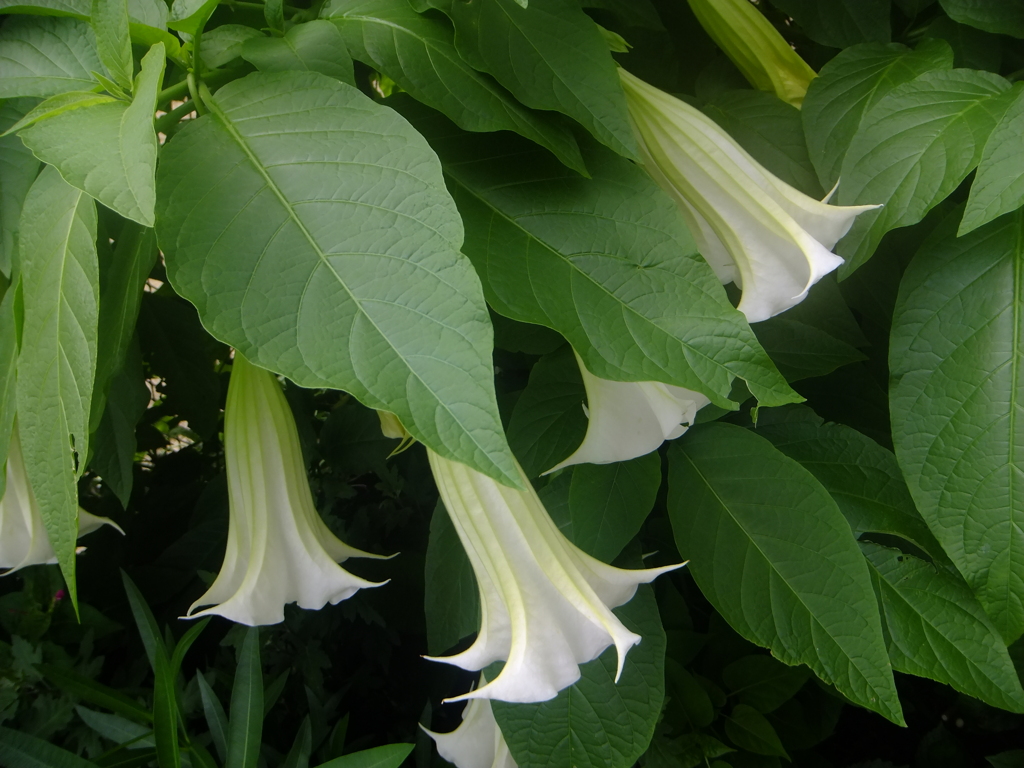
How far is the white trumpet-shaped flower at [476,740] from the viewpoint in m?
0.55

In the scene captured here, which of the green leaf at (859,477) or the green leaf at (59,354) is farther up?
the green leaf at (59,354)

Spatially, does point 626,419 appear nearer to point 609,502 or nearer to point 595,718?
point 609,502

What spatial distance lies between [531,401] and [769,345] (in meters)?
0.18

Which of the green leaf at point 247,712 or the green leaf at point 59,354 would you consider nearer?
the green leaf at point 59,354

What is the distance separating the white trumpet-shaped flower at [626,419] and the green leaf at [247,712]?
0.43 metres

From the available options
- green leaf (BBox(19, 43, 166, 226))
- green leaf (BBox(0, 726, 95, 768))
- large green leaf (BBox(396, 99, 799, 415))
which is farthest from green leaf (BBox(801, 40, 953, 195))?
green leaf (BBox(0, 726, 95, 768))

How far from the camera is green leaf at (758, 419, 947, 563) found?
53 cm

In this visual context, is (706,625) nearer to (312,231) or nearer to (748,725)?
(748,725)

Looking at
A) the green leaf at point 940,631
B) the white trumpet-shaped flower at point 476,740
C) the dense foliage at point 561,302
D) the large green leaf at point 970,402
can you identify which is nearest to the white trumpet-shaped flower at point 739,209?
the dense foliage at point 561,302

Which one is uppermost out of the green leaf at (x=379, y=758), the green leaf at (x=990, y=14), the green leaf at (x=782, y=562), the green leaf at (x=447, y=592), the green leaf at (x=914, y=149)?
the green leaf at (x=990, y=14)

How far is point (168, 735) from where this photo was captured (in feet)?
2.24

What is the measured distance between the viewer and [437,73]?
0.39 meters

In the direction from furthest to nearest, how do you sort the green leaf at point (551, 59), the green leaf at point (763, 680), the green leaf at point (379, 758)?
the green leaf at point (763, 680) → the green leaf at point (379, 758) → the green leaf at point (551, 59)

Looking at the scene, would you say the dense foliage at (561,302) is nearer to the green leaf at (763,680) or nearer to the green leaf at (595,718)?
the green leaf at (595,718)
